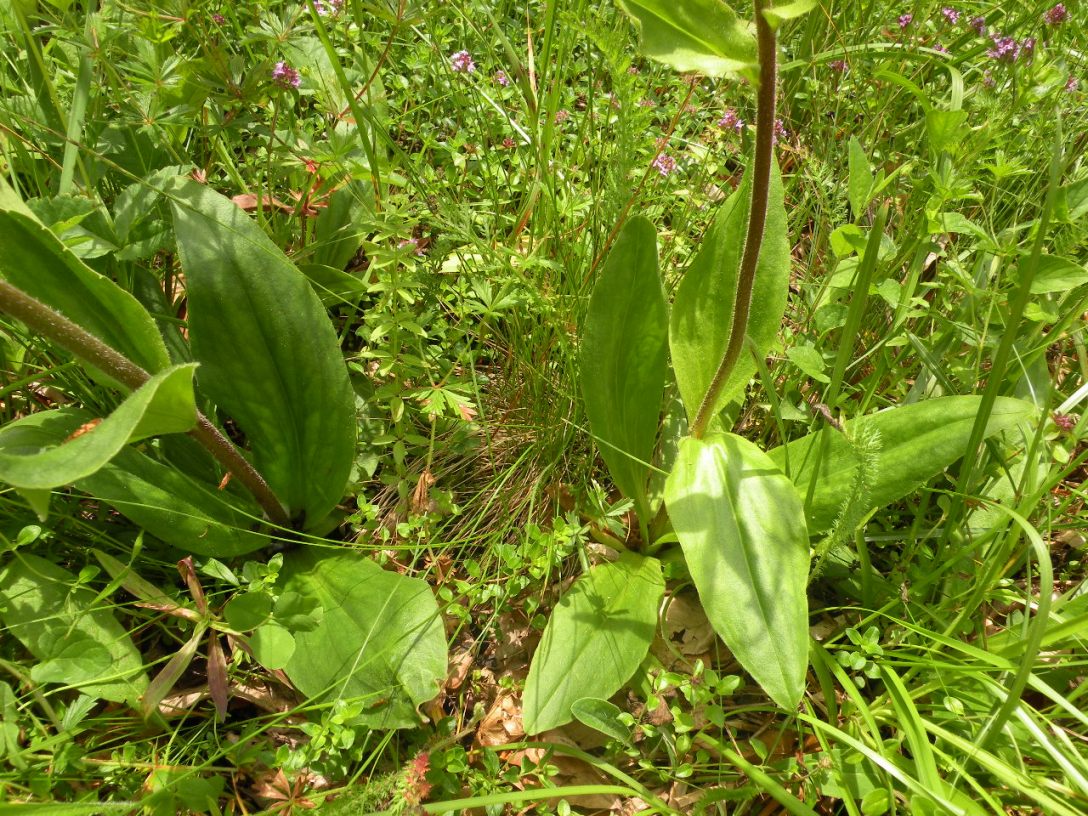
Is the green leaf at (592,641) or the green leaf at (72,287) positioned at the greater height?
the green leaf at (72,287)

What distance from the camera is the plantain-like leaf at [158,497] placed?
1542 millimetres

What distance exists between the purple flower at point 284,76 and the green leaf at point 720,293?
3.51ft

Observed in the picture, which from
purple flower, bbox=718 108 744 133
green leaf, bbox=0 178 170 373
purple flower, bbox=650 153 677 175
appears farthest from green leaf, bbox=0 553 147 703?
purple flower, bbox=718 108 744 133

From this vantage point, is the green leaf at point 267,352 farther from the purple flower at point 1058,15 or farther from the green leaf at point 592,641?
the purple flower at point 1058,15

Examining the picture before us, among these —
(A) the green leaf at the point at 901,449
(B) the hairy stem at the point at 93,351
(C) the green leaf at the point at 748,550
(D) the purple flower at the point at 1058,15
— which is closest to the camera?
(B) the hairy stem at the point at 93,351

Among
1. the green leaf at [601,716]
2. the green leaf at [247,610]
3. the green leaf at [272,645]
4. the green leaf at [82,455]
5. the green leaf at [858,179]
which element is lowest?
the green leaf at [601,716]

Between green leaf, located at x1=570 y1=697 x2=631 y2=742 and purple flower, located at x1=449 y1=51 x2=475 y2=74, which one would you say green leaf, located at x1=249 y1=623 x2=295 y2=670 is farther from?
purple flower, located at x1=449 y1=51 x2=475 y2=74

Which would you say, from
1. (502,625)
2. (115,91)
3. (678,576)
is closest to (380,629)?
(502,625)

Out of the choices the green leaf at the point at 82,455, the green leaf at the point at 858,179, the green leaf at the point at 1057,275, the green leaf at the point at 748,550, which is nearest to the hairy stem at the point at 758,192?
the green leaf at the point at 748,550

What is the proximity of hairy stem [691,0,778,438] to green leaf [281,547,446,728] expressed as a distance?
0.74 m

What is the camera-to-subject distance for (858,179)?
167 cm

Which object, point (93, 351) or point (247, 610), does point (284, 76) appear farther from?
point (247, 610)

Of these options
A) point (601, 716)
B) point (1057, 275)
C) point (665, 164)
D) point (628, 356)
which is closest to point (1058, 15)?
point (1057, 275)

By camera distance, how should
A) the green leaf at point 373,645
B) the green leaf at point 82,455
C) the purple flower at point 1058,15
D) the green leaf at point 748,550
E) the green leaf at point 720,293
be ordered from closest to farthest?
the green leaf at point 82,455 < the green leaf at point 748,550 < the green leaf at point 373,645 < the green leaf at point 720,293 < the purple flower at point 1058,15
